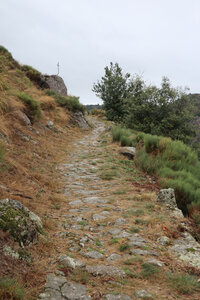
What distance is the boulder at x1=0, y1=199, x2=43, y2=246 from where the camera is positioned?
2.62 metres

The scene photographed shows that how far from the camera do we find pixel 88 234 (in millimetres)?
3527

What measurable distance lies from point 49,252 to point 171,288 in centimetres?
142

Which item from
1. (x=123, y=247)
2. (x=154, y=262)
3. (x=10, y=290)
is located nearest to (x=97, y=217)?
(x=123, y=247)

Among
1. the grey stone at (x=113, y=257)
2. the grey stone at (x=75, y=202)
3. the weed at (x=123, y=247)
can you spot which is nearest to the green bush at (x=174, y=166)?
the grey stone at (x=75, y=202)

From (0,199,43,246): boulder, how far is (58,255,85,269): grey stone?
42 centimetres

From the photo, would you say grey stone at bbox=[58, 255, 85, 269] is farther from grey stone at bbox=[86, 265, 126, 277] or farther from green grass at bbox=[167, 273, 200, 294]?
green grass at bbox=[167, 273, 200, 294]

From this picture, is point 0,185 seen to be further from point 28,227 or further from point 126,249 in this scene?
point 126,249

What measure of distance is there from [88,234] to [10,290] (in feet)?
5.80

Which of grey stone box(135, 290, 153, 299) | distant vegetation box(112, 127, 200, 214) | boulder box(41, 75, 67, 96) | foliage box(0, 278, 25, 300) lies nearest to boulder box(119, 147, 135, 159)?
distant vegetation box(112, 127, 200, 214)

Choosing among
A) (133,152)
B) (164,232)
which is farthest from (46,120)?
(164,232)

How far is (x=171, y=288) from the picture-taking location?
2.32 meters

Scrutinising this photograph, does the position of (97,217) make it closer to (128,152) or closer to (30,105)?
(128,152)

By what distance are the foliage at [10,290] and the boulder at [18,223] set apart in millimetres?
677

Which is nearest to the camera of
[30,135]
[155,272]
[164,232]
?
[155,272]
